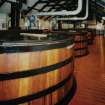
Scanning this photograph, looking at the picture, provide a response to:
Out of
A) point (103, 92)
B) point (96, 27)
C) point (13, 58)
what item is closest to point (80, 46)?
point (103, 92)

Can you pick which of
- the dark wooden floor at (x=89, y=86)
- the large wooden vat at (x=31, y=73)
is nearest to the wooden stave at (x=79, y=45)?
the dark wooden floor at (x=89, y=86)

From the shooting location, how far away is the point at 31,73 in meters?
2.64

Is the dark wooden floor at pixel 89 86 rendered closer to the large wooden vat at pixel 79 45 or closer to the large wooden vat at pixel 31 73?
the large wooden vat at pixel 31 73

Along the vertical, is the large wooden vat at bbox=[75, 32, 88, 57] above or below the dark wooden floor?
above

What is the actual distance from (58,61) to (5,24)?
29.5ft

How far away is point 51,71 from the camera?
2982 millimetres

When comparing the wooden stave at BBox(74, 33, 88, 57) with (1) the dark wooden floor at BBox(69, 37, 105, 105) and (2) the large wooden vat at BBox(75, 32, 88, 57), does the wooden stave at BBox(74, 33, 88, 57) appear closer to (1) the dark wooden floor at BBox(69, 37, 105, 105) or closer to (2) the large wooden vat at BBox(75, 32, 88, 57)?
(2) the large wooden vat at BBox(75, 32, 88, 57)

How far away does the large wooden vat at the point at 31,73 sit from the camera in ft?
8.01

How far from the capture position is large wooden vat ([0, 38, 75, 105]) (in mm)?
2441

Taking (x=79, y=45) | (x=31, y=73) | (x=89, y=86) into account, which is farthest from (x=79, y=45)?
(x=31, y=73)

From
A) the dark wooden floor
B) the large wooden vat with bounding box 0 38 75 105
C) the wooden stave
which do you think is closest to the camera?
the large wooden vat with bounding box 0 38 75 105

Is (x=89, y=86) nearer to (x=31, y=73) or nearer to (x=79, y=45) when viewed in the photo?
(x=31, y=73)

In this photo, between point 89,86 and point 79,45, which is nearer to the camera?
point 89,86

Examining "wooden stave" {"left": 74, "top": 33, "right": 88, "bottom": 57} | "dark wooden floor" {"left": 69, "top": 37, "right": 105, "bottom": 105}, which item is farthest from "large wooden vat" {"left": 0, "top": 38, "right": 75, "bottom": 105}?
"wooden stave" {"left": 74, "top": 33, "right": 88, "bottom": 57}
